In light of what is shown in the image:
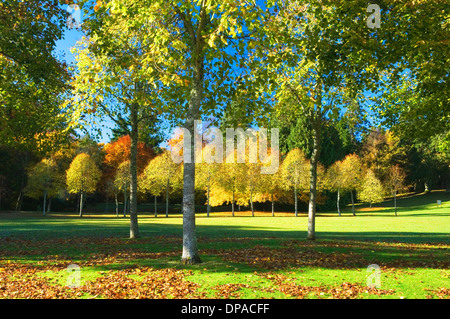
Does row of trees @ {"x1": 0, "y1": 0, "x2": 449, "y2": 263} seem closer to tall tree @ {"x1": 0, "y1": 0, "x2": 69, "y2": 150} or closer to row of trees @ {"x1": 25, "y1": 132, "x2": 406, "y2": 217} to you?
tall tree @ {"x1": 0, "y1": 0, "x2": 69, "y2": 150}

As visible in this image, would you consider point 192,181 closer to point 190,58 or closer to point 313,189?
point 190,58

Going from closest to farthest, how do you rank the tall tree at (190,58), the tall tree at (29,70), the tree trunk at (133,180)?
the tall tree at (190,58)
the tall tree at (29,70)
the tree trunk at (133,180)

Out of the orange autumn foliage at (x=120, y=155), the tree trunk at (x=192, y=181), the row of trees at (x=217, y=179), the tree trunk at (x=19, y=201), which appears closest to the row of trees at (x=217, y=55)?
the tree trunk at (x=192, y=181)

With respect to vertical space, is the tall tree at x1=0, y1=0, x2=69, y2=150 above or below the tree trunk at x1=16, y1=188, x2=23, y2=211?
above

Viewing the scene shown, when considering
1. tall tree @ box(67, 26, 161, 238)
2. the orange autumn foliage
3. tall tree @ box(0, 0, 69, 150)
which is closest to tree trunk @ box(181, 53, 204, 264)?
tall tree @ box(67, 26, 161, 238)

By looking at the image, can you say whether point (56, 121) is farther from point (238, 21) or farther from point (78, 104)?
point (238, 21)

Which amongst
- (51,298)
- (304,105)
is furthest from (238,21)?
(304,105)

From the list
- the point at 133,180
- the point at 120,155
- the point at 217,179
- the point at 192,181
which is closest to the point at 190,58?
the point at 192,181

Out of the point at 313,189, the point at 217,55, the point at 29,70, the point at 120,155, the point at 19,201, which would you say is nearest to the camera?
the point at 217,55

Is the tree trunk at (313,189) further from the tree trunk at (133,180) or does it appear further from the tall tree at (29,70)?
the tall tree at (29,70)

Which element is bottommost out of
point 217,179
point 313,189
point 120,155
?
point 313,189

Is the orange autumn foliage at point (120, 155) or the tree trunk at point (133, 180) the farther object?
the orange autumn foliage at point (120, 155)

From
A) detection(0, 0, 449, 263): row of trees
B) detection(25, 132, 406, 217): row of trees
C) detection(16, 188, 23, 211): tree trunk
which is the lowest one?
detection(16, 188, 23, 211): tree trunk
